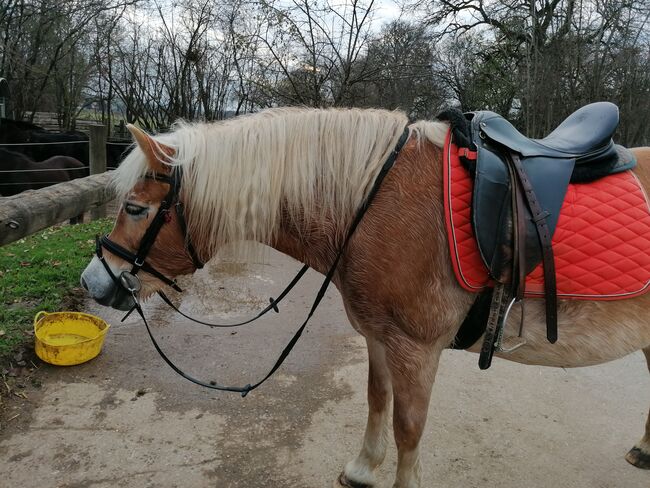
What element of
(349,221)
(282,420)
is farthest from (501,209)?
(282,420)

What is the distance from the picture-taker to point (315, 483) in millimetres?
2326

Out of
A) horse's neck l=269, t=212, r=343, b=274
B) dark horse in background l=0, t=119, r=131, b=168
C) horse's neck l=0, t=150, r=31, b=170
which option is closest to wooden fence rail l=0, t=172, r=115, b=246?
horse's neck l=269, t=212, r=343, b=274

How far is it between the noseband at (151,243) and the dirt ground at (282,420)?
1122 millimetres

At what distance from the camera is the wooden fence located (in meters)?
2.63

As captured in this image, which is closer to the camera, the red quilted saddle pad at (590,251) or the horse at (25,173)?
the red quilted saddle pad at (590,251)

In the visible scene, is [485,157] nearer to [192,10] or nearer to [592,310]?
[592,310]

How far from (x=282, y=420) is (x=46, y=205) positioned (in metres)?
2.22

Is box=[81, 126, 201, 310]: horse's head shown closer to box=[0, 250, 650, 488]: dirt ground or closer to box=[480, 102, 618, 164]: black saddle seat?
box=[0, 250, 650, 488]: dirt ground

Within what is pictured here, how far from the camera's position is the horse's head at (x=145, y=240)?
173 centimetres

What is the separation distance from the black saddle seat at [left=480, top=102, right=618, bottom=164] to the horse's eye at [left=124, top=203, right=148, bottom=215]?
1347 millimetres

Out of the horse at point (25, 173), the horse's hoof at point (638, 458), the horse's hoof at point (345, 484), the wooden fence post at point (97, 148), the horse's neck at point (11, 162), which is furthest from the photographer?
the horse's neck at point (11, 162)

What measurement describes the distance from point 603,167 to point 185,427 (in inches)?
97.9

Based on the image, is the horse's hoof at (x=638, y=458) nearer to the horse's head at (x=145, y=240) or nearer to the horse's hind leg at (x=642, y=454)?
the horse's hind leg at (x=642, y=454)

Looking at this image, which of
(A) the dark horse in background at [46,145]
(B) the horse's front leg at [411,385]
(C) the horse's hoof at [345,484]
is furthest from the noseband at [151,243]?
(A) the dark horse in background at [46,145]
